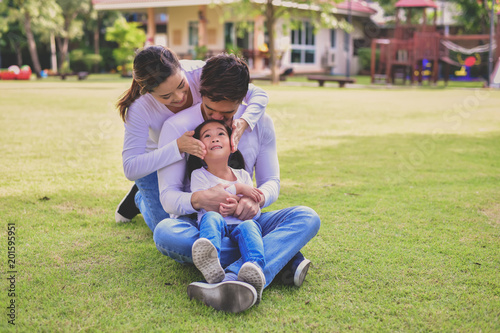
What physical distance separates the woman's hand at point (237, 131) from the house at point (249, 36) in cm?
2059

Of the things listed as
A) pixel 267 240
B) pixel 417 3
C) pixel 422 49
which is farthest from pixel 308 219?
pixel 417 3

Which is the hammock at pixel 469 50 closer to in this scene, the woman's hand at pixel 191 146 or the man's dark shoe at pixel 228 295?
the woman's hand at pixel 191 146

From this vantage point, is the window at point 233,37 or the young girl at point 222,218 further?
the window at point 233,37

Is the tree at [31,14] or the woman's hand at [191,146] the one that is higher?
the tree at [31,14]

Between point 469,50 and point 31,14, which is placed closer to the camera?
point 469,50

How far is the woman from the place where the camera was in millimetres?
2498

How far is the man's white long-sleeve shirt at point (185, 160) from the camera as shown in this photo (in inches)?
99.3

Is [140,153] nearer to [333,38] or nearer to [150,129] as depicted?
[150,129]

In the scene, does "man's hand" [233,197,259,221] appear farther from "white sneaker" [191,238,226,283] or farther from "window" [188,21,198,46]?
"window" [188,21,198,46]

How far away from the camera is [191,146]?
2434 mm

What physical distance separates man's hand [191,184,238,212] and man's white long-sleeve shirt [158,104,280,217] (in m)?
0.06

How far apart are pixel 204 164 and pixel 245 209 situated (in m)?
0.34

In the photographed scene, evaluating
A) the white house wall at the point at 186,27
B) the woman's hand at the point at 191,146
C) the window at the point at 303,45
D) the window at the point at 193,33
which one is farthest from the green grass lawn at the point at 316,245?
the window at the point at 193,33

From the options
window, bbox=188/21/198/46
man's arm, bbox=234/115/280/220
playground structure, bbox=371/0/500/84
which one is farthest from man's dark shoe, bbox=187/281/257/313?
window, bbox=188/21/198/46
